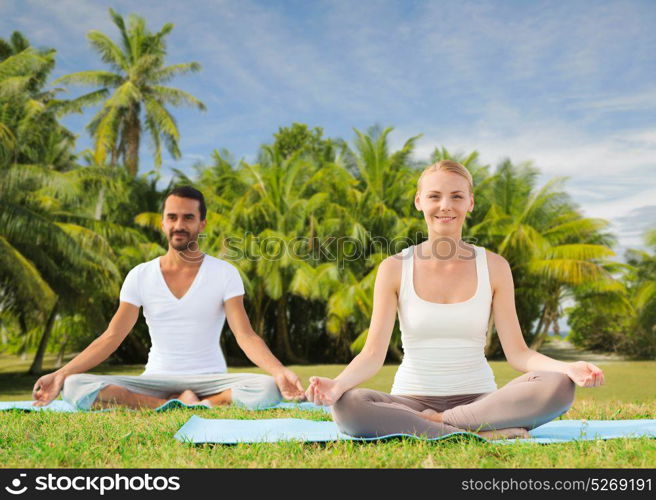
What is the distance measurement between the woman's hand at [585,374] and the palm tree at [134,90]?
25096 millimetres

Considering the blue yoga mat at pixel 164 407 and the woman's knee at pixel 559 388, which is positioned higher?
the woman's knee at pixel 559 388

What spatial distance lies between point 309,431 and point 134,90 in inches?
995

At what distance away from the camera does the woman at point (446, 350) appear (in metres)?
3.24

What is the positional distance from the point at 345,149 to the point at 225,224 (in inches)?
196

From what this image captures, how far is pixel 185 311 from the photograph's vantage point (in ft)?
16.9

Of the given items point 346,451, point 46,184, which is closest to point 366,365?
point 346,451

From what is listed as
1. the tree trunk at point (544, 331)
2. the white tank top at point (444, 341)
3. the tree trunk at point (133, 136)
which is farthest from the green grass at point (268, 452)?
the tree trunk at point (133, 136)

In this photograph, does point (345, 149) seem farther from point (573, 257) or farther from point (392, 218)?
point (573, 257)

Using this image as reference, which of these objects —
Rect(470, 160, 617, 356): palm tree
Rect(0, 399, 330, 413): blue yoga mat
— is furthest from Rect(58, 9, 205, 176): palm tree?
Rect(0, 399, 330, 413): blue yoga mat

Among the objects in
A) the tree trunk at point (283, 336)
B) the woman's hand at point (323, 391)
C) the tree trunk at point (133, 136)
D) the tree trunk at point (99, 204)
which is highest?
the tree trunk at point (133, 136)

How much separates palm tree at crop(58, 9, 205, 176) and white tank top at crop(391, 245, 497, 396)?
80.4 feet

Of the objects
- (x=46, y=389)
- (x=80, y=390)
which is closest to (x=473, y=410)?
(x=46, y=389)

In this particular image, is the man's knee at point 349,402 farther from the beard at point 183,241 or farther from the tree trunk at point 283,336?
the tree trunk at point 283,336

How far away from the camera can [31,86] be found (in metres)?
25.3
